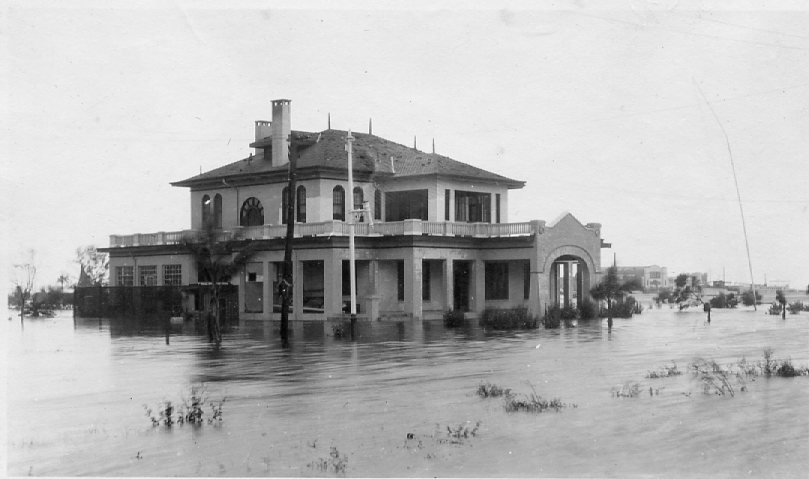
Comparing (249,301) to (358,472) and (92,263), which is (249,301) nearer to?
(92,263)

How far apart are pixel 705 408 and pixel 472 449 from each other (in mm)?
5771

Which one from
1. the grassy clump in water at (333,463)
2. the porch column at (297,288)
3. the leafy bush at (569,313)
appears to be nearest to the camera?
the grassy clump in water at (333,463)

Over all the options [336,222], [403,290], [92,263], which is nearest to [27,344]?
[336,222]

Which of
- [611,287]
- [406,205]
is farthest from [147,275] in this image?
[611,287]

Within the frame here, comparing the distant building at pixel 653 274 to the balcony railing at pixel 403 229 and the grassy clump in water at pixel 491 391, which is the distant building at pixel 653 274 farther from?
the grassy clump in water at pixel 491 391

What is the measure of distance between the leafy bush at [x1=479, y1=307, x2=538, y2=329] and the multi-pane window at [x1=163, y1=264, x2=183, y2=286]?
65.4 ft

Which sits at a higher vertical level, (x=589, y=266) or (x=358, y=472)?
(x=589, y=266)

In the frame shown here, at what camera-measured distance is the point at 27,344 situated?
38406 millimetres

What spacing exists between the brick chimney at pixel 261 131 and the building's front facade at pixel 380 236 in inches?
16.0

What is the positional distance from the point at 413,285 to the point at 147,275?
60.2ft

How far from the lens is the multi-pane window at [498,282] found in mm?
56938

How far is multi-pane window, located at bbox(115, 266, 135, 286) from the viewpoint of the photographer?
62.0 meters

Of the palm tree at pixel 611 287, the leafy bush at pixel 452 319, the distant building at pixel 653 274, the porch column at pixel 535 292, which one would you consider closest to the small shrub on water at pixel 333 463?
the leafy bush at pixel 452 319

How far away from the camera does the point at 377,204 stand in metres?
56.7
